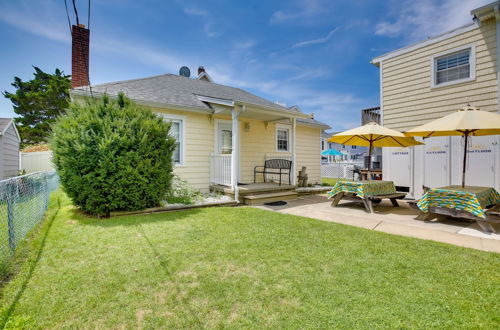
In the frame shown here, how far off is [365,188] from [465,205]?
6.37 feet

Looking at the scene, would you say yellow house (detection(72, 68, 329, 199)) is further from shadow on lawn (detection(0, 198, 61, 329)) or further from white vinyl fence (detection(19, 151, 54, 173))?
white vinyl fence (detection(19, 151, 54, 173))

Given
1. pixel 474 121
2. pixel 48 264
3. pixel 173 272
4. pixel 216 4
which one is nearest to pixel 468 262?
pixel 474 121

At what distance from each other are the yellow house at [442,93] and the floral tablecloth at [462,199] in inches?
83.2

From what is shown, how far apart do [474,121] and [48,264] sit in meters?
7.37

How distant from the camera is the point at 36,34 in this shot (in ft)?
22.0

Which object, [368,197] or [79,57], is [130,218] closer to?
[368,197]

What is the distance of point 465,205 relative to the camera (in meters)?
4.52

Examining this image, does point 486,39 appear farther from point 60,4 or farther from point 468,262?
point 60,4

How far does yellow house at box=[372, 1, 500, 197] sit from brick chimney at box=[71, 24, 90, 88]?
35.1ft

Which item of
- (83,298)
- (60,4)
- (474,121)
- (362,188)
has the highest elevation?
(60,4)

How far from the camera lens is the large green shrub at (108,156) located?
5.17m

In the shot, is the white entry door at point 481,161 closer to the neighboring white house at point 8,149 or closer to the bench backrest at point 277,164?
the bench backrest at point 277,164

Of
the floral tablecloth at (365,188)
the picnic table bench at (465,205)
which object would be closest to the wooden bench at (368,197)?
the floral tablecloth at (365,188)

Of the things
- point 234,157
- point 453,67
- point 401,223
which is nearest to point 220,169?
point 234,157
